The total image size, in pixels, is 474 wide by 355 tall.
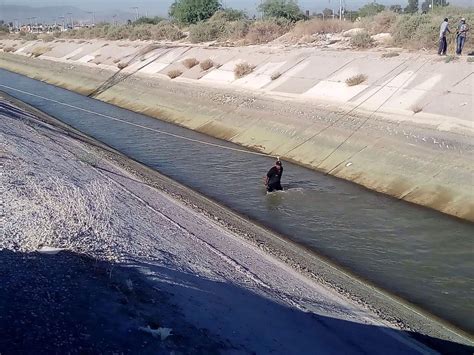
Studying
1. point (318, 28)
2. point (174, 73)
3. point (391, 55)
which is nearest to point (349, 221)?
point (391, 55)

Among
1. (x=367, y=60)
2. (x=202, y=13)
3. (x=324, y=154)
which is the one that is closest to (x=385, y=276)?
(x=324, y=154)

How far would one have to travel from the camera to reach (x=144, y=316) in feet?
27.3

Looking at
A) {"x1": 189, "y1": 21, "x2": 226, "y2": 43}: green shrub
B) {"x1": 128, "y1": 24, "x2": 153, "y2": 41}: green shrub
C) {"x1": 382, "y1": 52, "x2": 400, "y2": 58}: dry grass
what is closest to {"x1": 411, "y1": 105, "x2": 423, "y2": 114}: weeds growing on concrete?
{"x1": 382, "y1": 52, "x2": 400, "y2": 58}: dry grass

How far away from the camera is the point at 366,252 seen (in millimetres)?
14148

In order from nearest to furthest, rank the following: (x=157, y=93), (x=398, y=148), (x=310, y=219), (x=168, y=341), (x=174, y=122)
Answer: (x=168, y=341)
(x=310, y=219)
(x=398, y=148)
(x=174, y=122)
(x=157, y=93)

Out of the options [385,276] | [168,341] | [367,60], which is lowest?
[385,276]

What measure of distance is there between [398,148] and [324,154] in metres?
3.04

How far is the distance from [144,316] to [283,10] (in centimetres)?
5313

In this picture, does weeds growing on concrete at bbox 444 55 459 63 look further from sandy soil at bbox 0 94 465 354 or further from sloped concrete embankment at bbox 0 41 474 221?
sandy soil at bbox 0 94 465 354

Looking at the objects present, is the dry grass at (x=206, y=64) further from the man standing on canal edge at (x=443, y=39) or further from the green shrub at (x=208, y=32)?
the man standing on canal edge at (x=443, y=39)

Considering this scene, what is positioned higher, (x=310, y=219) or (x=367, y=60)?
(x=367, y=60)

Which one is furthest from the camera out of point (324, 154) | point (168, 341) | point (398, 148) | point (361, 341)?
point (324, 154)

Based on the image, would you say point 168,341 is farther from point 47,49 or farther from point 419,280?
point 47,49

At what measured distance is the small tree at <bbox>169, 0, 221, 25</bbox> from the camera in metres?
69.9
